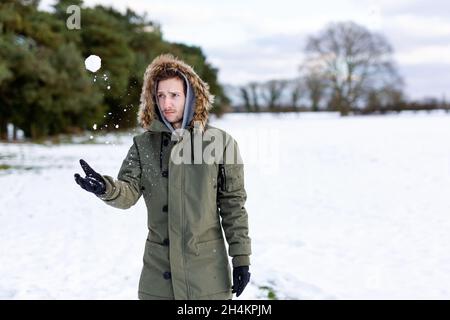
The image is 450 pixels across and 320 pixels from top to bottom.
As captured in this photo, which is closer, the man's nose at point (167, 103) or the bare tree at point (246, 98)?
the man's nose at point (167, 103)

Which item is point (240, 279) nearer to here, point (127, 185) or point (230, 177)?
point (230, 177)

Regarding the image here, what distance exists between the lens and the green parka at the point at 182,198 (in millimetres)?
2164

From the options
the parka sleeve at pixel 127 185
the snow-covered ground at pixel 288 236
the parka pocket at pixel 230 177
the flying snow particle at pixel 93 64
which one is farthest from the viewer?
the snow-covered ground at pixel 288 236

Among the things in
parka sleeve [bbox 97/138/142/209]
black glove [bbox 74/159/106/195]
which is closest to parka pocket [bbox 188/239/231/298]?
parka sleeve [bbox 97/138/142/209]

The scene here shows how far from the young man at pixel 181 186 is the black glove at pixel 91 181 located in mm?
92

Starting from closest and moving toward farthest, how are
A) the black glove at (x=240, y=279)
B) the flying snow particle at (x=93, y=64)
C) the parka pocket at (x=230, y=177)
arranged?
the flying snow particle at (x=93, y=64) → the parka pocket at (x=230, y=177) → the black glove at (x=240, y=279)

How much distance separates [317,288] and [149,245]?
3.06 meters

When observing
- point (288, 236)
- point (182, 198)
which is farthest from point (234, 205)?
point (288, 236)

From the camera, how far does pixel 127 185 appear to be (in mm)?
2158

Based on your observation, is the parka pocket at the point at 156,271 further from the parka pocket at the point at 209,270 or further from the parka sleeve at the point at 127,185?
the parka sleeve at the point at 127,185

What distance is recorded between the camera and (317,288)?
A: 4969mm

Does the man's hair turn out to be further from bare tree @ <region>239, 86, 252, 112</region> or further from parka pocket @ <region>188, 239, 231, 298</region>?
bare tree @ <region>239, 86, 252, 112</region>
